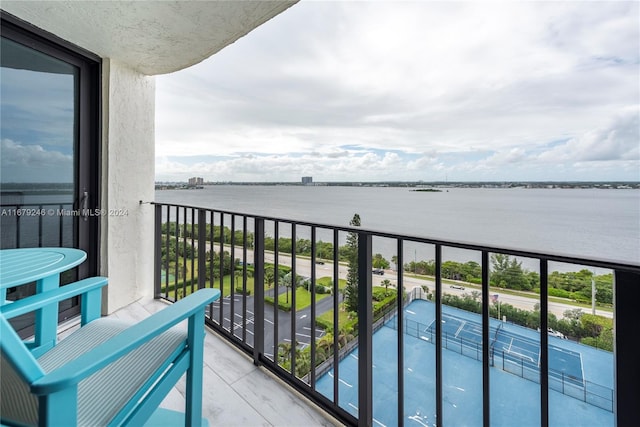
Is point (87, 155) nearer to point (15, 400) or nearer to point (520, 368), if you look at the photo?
point (15, 400)

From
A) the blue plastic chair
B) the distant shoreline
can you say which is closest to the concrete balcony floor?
the blue plastic chair

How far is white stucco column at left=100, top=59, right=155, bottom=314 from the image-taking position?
2.45m

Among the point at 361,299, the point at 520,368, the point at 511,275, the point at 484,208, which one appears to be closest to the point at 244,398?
the point at 361,299

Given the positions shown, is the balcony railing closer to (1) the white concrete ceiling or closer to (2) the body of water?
(2) the body of water

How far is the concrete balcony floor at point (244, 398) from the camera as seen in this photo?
1.37 meters

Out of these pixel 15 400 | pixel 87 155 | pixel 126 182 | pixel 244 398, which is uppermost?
pixel 87 155

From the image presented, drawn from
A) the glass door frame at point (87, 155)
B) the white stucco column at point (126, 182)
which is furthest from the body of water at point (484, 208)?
the glass door frame at point (87, 155)

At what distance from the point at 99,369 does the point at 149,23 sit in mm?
2166

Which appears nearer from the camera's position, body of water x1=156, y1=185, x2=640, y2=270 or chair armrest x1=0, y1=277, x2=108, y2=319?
chair armrest x1=0, y1=277, x2=108, y2=319

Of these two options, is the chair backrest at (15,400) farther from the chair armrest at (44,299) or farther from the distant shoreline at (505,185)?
the distant shoreline at (505,185)

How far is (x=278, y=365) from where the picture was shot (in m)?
1.71

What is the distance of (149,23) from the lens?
6.25 feet

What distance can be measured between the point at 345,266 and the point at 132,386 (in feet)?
4.29

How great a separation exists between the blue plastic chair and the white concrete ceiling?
1672mm
